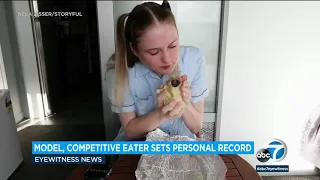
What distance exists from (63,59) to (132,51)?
181 millimetres

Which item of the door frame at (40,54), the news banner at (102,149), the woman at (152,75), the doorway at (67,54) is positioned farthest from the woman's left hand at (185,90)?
the door frame at (40,54)

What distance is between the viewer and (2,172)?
1.93 feet

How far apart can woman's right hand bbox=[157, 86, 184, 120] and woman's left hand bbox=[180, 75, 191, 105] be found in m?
0.02

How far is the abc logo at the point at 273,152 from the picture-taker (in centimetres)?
64

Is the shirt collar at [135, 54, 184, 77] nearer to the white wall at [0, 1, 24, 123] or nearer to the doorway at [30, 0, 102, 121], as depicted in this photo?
the doorway at [30, 0, 102, 121]

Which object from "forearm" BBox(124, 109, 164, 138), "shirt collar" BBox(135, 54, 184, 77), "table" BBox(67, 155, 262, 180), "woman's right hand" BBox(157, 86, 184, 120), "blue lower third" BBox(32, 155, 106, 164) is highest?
"shirt collar" BBox(135, 54, 184, 77)

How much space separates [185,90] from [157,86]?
2.8 inches

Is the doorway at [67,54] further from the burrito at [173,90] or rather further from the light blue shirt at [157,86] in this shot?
the burrito at [173,90]

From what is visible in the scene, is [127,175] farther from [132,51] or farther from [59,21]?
[59,21]

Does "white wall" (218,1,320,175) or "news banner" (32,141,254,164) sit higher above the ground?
"white wall" (218,1,320,175)

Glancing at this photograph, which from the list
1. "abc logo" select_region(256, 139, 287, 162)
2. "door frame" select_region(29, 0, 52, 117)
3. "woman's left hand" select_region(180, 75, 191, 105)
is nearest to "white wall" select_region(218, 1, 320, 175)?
"abc logo" select_region(256, 139, 287, 162)

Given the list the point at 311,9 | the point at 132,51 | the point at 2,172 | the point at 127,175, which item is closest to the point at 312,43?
the point at 311,9

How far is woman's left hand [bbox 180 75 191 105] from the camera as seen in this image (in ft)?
1.87

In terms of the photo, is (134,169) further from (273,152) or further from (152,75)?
(273,152)
